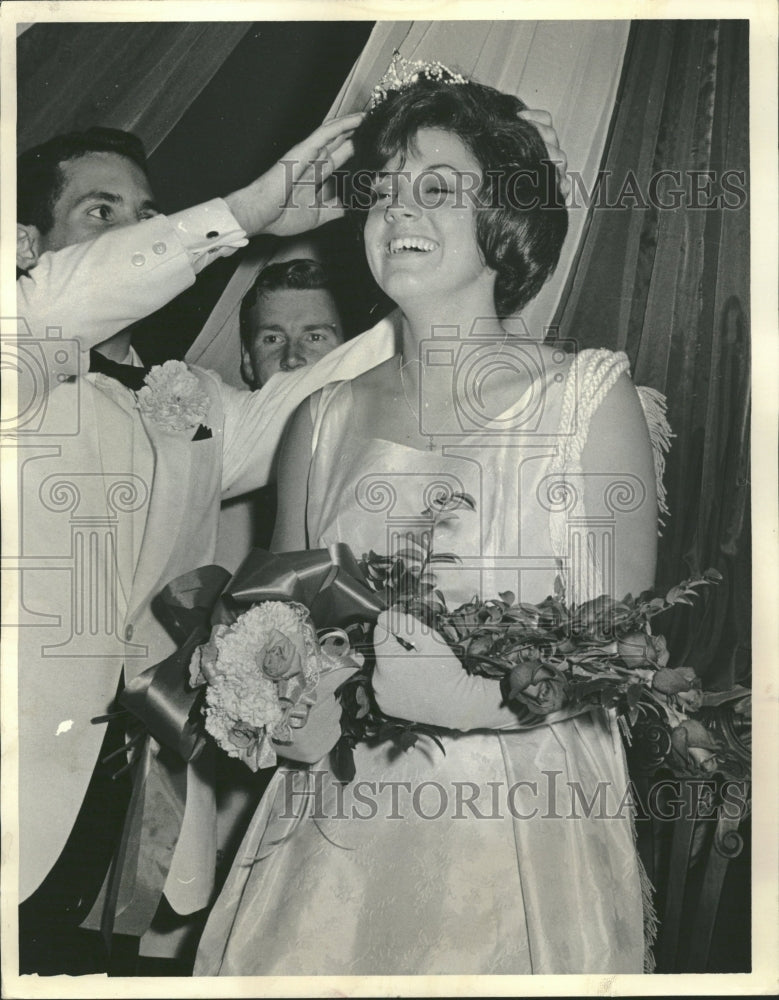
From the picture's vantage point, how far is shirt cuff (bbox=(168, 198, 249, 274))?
2237mm

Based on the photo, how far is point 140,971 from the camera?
218cm

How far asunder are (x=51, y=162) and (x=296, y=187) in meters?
0.49

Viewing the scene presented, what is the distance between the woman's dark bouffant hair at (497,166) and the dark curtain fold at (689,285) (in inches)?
3.5

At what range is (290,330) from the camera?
89.7 inches

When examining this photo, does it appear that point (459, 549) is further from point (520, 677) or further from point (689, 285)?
point (689, 285)

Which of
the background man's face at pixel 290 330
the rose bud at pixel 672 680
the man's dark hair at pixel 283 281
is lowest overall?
the rose bud at pixel 672 680

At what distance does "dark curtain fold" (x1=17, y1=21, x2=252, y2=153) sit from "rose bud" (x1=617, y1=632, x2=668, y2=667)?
1341 mm

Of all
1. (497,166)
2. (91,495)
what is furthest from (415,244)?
(91,495)

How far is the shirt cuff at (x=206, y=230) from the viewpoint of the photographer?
7.34ft

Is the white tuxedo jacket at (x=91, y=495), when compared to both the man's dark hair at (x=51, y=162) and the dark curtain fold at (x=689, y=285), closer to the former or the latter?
the man's dark hair at (x=51, y=162)

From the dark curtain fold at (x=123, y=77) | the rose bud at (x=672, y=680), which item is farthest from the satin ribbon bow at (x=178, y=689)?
the dark curtain fold at (x=123, y=77)

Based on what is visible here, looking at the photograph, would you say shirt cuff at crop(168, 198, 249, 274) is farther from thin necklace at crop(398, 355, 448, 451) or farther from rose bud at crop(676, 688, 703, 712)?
rose bud at crop(676, 688, 703, 712)

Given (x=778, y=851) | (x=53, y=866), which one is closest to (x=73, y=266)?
(x=53, y=866)

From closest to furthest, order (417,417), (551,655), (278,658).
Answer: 1. (278,658)
2. (551,655)
3. (417,417)
